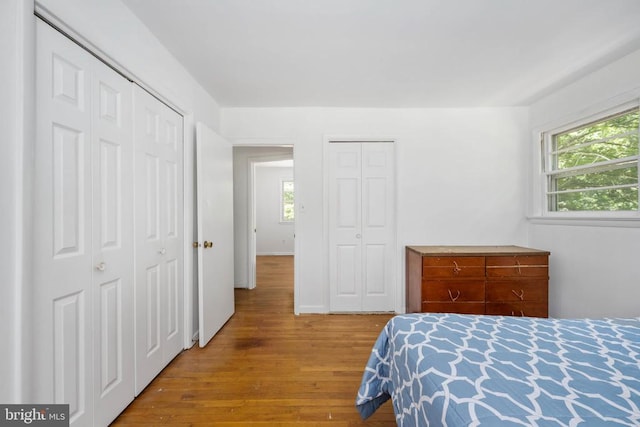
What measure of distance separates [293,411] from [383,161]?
2580mm

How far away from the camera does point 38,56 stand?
3.56ft

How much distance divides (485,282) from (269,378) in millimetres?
2178

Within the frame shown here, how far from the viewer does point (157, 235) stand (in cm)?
189

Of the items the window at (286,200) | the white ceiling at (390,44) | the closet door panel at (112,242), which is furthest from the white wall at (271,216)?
the closet door panel at (112,242)

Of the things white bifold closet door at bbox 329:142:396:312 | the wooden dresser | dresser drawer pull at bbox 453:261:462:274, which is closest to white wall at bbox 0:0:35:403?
white bifold closet door at bbox 329:142:396:312

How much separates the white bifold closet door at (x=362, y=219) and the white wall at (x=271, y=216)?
180 inches

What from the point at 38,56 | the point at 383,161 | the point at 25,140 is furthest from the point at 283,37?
the point at 383,161

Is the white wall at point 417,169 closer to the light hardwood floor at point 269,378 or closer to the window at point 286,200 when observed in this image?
the light hardwood floor at point 269,378

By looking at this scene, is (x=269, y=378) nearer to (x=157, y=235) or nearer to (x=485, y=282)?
(x=157, y=235)

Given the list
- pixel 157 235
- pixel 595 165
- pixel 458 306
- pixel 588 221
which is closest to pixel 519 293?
pixel 458 306

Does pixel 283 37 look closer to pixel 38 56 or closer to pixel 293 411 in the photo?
pixel 38 56

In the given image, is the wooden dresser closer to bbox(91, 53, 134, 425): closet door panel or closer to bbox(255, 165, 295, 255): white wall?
bbox(91, 53, 134, 425): closet door panel

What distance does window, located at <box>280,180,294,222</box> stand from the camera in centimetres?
761

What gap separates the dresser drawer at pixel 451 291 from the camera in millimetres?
2547
